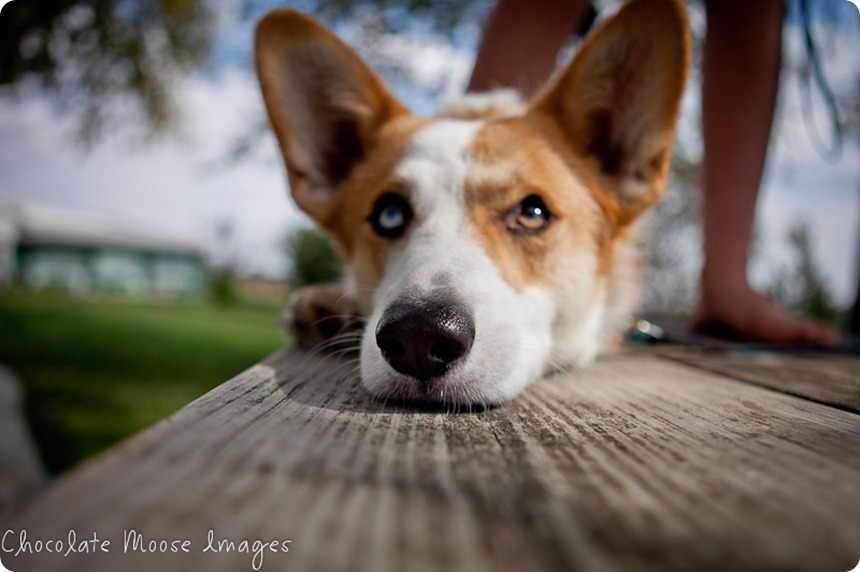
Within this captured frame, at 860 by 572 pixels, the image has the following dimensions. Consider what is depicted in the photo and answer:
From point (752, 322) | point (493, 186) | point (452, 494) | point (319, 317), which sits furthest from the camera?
point (752, 322)

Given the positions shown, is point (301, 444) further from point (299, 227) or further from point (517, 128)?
point (299, 227)

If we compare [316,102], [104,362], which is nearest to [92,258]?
[104,362]

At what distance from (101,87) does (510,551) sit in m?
7.27

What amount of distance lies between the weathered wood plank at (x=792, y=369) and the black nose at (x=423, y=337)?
65cm

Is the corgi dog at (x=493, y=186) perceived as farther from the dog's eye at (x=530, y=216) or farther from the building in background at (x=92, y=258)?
the building in background at (x=92, y=258)

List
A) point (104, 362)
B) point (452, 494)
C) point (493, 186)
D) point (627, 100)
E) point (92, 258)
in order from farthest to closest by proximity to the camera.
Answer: point (92, 258), point (104, 362), point (627, 100), point (493, 186), point (452, 494)

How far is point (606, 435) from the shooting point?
0.69m

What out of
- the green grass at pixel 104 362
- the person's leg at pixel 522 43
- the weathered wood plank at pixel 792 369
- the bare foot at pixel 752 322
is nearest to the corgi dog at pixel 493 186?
the weathered wood plank at pixel 792 369

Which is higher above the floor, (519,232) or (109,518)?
(519,232)

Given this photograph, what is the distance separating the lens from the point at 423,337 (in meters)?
0.96

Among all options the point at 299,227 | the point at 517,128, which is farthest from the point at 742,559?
the point at 299,227

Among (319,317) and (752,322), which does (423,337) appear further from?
(752,322)

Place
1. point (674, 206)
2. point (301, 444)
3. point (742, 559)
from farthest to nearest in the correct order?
point (674, 206), point (301, 444), point (742, 559)

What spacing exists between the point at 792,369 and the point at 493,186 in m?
0.92
